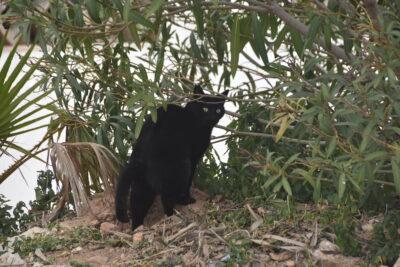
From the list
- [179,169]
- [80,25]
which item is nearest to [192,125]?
[179,169]

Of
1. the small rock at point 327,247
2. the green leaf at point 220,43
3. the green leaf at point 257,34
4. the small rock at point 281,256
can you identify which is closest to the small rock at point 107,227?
the small rock at point 281,256

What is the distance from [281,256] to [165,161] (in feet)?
4.28

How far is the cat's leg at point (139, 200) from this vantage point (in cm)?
618

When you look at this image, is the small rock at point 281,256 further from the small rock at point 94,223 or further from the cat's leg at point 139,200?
the small rock at point 94,223

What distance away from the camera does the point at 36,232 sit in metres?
6.24

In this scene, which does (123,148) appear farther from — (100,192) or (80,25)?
(80,25)

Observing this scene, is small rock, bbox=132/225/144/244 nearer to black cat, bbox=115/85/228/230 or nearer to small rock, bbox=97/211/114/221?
black cat, bbox=115/85/228/230

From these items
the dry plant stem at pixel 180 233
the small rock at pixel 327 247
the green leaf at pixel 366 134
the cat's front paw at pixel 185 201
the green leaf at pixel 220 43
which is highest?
the green leaf at pixel 220 43

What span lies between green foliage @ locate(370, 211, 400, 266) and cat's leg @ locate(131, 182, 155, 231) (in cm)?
187

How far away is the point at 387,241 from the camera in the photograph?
16.1ft

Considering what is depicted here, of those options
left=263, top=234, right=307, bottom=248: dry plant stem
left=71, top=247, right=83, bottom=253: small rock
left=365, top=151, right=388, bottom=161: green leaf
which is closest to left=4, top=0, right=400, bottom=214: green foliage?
left=365, top=151, right=388, bottom=161: green leaf

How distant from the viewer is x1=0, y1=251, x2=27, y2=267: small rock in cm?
558

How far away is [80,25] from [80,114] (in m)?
1.67

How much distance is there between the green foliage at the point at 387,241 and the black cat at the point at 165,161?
1.64 meters
